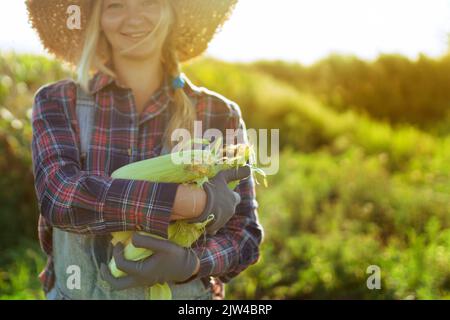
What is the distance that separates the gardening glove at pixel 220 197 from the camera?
181 centimetres

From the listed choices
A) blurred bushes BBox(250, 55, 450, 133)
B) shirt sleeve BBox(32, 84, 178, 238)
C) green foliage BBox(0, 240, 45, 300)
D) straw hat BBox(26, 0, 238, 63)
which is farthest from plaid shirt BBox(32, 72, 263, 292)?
blurred bushes BBox(250, 55, 450, 133)

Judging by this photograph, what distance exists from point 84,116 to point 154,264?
0.65 m

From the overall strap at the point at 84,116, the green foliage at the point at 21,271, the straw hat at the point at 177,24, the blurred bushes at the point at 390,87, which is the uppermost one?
the blurred bushes at the point at 390,87

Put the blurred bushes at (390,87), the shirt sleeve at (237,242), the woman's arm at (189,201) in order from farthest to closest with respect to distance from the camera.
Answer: the blurred bushes at (390,87)
the shirt sleeve at (237,242)
the woman's arm at (189,201)

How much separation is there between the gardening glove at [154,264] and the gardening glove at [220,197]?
0.37ft

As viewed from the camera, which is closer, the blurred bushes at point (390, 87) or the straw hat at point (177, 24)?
the straw hat at point (177, 24)

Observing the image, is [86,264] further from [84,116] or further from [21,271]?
[21,271]

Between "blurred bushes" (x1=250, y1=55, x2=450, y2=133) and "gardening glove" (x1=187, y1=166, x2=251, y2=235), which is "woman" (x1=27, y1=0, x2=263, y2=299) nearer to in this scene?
"gardening glove" (x1=187, y1=166, x2=251, y2=235)

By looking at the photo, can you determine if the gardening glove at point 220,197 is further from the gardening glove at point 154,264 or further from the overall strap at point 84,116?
the overall strap at point 84,116

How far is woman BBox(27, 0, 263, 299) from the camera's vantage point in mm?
1835

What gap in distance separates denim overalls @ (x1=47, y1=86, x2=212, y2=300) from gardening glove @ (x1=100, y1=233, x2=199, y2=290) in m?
0.16

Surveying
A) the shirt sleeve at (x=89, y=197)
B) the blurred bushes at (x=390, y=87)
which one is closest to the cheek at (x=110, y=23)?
the shirt sleeve at (x=89, y=197)
